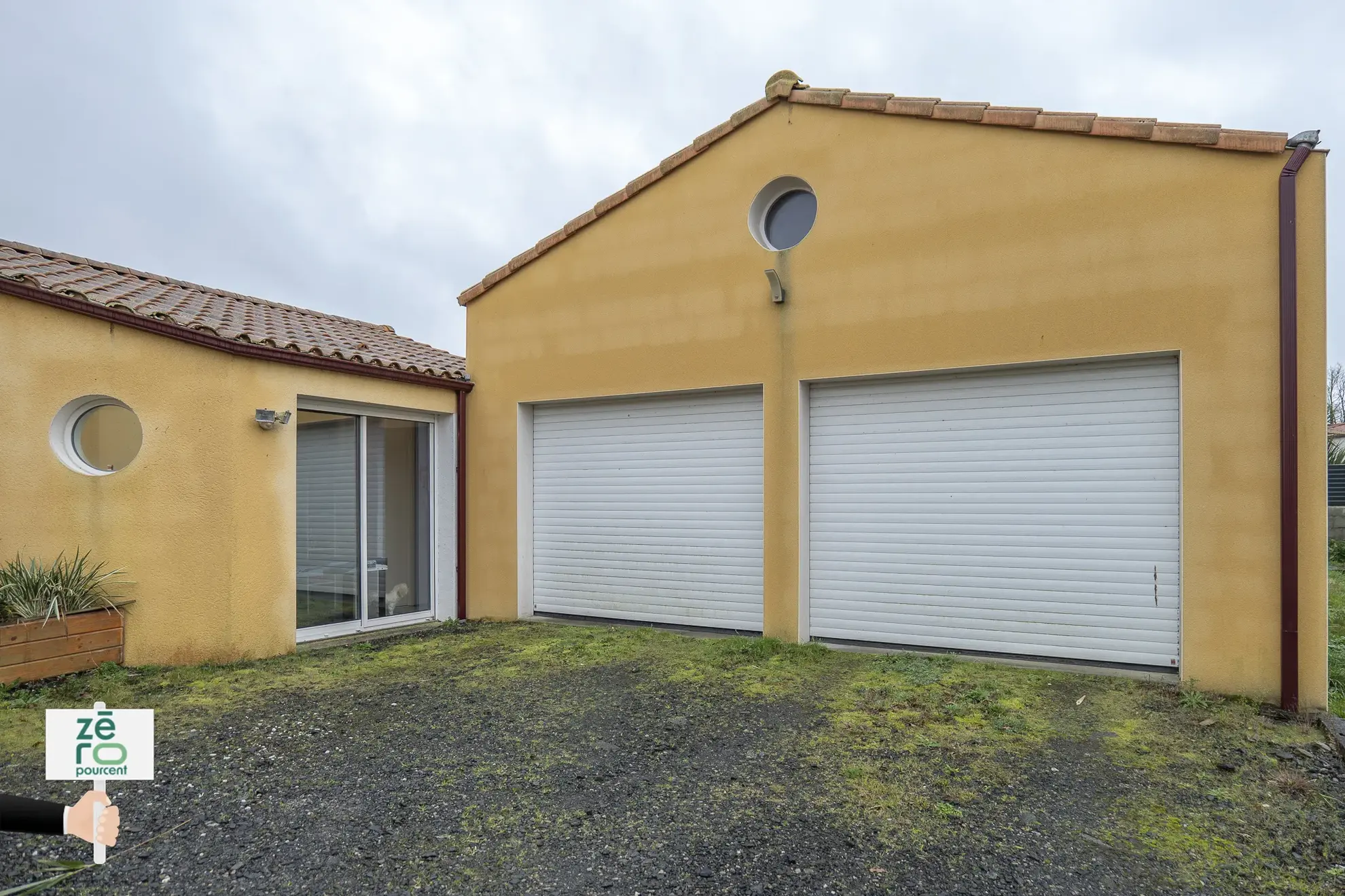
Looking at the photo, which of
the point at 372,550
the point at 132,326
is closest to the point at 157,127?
the point at 132,326

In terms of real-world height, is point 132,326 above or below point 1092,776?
above

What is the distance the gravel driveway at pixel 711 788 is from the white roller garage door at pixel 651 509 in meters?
1.78

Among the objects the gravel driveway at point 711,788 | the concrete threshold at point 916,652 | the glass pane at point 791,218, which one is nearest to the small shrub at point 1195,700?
the gravel driveway at point 711,788

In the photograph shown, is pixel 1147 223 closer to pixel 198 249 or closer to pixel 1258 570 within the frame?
pixel 1258 570

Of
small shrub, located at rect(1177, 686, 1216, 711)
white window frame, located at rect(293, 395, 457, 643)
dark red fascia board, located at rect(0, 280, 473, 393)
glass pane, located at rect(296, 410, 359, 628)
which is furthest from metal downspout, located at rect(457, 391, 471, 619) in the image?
small shrub, located at rect(1177, 686, 1216, 711)

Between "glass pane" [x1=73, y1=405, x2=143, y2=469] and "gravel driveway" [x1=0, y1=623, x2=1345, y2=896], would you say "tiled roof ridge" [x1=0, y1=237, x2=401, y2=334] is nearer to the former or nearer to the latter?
"glass pane" [x1=73, y1=405, x2=143, y2=469]

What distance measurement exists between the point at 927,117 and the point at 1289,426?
3998mm

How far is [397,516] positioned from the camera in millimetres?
8625

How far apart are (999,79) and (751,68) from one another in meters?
7.08

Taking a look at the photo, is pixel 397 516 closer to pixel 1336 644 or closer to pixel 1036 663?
pixel 1036 663

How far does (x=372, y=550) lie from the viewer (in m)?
8.23

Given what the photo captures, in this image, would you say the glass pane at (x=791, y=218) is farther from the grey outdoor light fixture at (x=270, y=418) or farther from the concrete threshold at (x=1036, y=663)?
the grey outdoor light fixture at (x=270, y=418)

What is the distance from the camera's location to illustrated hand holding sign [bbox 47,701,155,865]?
1924 millimetres

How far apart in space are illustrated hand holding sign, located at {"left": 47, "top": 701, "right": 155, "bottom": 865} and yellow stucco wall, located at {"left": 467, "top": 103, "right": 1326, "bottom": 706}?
6035mm
